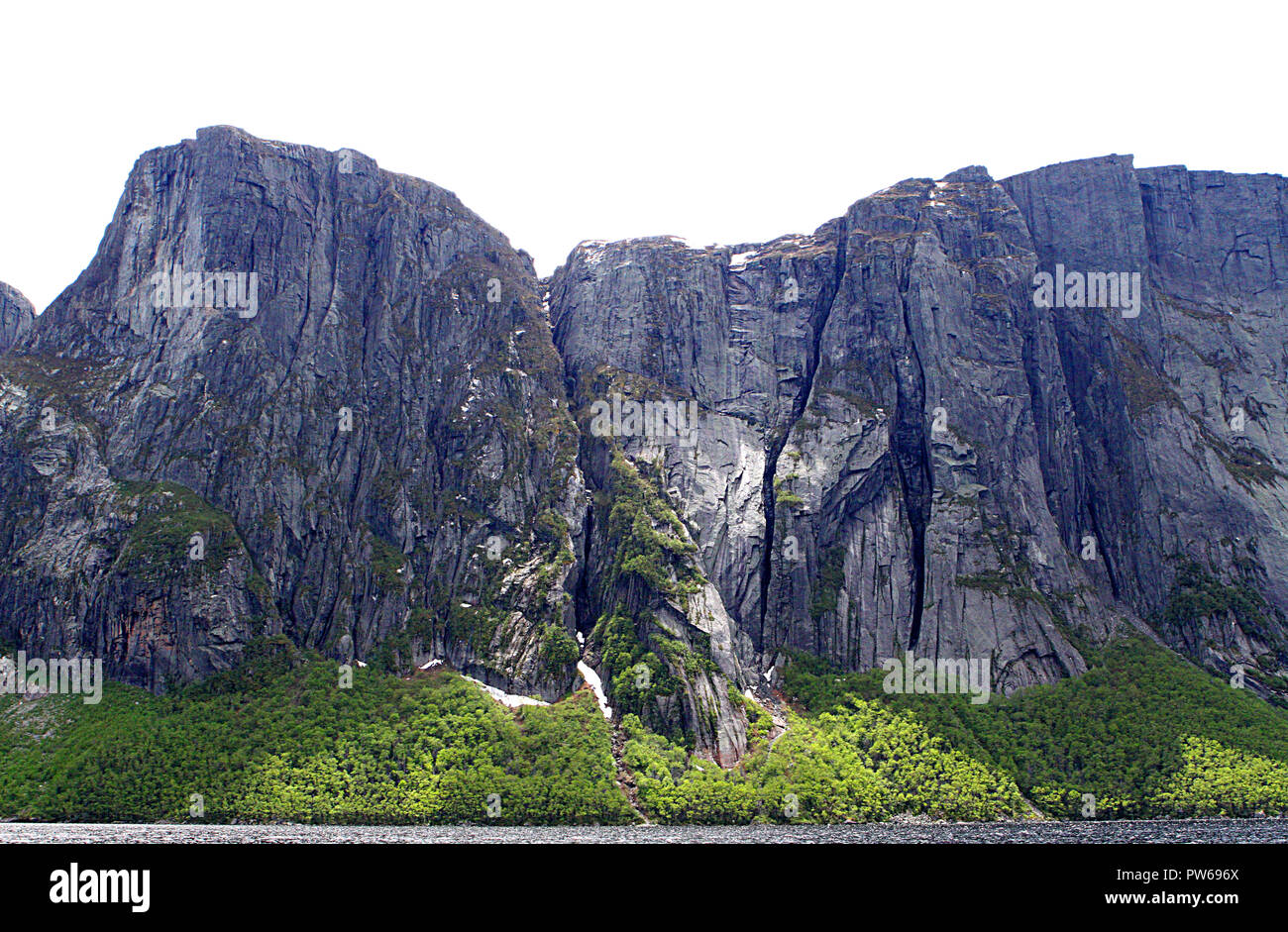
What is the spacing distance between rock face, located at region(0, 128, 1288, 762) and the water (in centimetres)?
1771

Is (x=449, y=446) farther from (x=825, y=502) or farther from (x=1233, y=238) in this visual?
(x=1233, y=238)

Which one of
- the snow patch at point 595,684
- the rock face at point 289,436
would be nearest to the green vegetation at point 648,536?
the rock face at point 289,436

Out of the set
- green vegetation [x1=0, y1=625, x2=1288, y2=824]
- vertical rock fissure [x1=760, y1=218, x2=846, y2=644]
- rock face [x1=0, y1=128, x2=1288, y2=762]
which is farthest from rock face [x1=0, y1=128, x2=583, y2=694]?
vertical rock fissure [x1=760, y1=218, x2=846, y2=644]

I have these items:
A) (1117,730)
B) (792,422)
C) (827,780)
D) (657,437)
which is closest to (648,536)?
(657,437)

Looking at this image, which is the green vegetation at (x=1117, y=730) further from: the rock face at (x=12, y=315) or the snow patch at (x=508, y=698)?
the rock face at (x=12, y=315)

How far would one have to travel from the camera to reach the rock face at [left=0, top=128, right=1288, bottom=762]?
93.9 metres

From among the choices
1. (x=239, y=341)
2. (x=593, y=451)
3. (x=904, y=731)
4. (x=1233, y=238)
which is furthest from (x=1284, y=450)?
(x=239, y=341)

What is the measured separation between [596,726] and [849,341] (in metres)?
65.9

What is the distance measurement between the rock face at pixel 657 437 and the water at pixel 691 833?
58.1ft

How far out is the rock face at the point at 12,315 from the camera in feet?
466

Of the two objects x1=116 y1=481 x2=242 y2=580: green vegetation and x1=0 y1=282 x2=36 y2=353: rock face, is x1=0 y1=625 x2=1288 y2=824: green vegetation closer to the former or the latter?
x1=116 y1=481 x2=242 y2=580: green vegetation

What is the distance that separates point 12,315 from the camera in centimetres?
14438

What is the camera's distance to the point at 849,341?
118562mm

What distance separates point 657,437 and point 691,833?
60.1 metres
